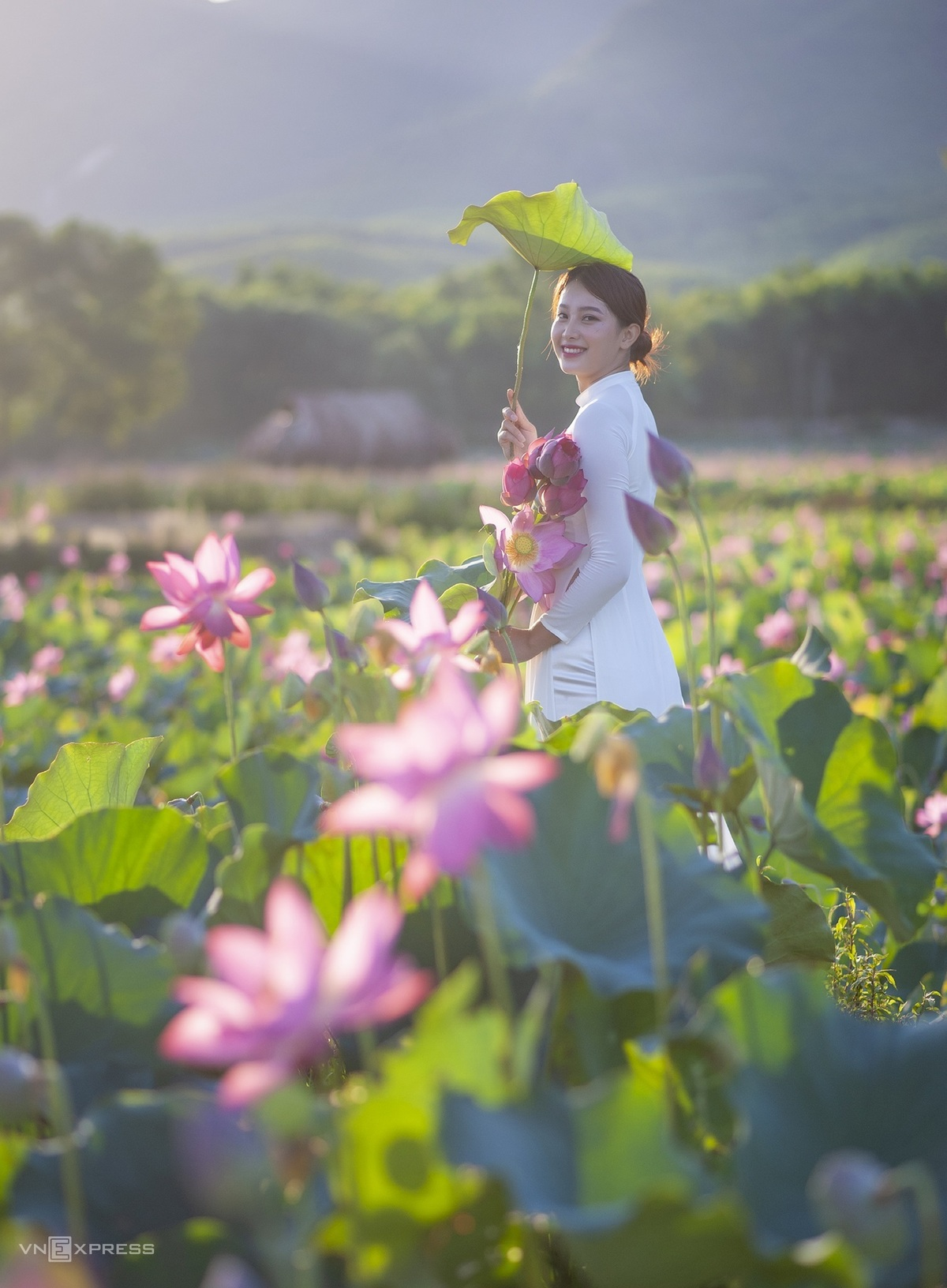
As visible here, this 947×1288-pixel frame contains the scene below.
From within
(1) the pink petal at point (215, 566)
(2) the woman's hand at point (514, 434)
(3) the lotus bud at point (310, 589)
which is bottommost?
(3) the lotus bud at point (310, 589)

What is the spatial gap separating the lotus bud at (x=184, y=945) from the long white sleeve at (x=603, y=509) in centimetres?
132

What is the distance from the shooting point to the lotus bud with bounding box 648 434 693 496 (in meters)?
0.85

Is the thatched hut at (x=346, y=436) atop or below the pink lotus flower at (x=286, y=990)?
atop

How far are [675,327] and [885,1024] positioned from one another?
38401 mm

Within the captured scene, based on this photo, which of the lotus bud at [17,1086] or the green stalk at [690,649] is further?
the green stalk at [690,649]

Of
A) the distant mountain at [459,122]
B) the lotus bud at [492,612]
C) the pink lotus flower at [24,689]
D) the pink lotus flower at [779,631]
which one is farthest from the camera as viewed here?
the distant mountain at [459,122]

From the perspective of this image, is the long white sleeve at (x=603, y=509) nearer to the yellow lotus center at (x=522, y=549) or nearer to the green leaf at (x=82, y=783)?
the yellow lotus center at (x=522, y=549)

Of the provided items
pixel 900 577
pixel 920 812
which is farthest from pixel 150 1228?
pixel 900 577

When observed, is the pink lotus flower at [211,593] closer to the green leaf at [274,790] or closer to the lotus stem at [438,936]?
the green leaf at [274,790]

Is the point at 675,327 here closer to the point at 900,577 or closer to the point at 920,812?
the point at 900,577

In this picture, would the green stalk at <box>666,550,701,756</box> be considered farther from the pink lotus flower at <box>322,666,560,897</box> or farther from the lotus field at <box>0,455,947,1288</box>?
the pink lotus flower at <box>322,666,560,897</box>

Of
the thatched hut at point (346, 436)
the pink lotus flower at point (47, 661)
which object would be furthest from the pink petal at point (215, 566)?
the thatched hut at point (346, 436)

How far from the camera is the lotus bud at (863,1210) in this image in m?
0.42

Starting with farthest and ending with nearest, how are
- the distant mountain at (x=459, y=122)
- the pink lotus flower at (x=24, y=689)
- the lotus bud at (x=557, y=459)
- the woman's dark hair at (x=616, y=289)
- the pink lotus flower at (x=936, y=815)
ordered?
1. the distant mountain at (x=459, y=122)
2. the pink lotus flower at (x=24, y=689)
3. the pink lotus flower at (x=936, y=815)
4. the woman's dark hair at (x=616, y=289)
5. the lotus bud at (x=557, y=459)
